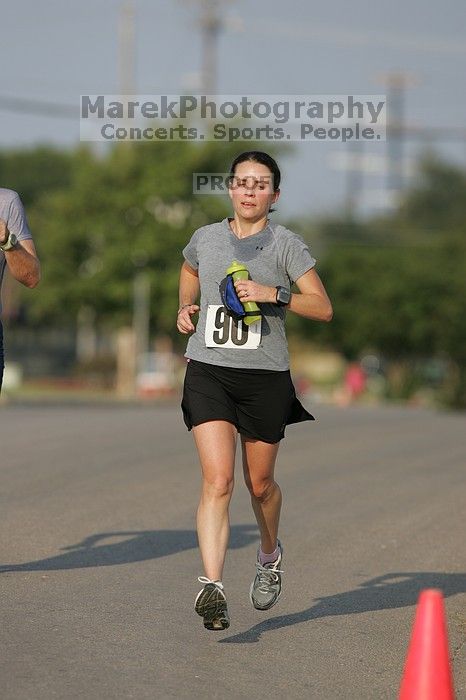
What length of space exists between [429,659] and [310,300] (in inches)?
82.7

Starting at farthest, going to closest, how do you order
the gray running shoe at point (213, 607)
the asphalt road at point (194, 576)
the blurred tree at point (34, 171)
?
the blurred tree at point (34, 171) < the gray running shoe at point (213, 607) < the asphalt road at point (194, 576)

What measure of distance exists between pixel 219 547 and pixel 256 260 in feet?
4.15

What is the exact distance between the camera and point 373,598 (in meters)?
8.50

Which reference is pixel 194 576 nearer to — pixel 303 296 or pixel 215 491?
pixel 215 491

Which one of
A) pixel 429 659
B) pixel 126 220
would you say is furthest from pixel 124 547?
pixel 126 220

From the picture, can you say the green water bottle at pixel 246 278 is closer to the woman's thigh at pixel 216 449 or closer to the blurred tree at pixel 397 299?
the woman's thigh at pixel 216 449

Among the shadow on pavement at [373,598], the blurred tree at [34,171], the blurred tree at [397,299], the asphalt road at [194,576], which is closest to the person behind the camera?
the asphalt road at [194,576]

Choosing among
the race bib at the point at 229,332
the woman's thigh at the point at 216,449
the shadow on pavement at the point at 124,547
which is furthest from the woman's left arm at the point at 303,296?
the shadow on pavement at the point at 124,547

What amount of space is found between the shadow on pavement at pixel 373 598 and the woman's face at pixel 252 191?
1871 millimetres

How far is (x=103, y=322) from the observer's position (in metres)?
64.8

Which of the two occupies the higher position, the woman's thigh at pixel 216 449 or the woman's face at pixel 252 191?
the woman's face at pixel 252 191

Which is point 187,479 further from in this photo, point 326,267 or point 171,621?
point 326,267

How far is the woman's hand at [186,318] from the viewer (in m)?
7.05

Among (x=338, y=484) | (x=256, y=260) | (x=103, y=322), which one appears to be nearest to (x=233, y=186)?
(x=256, y=260)
